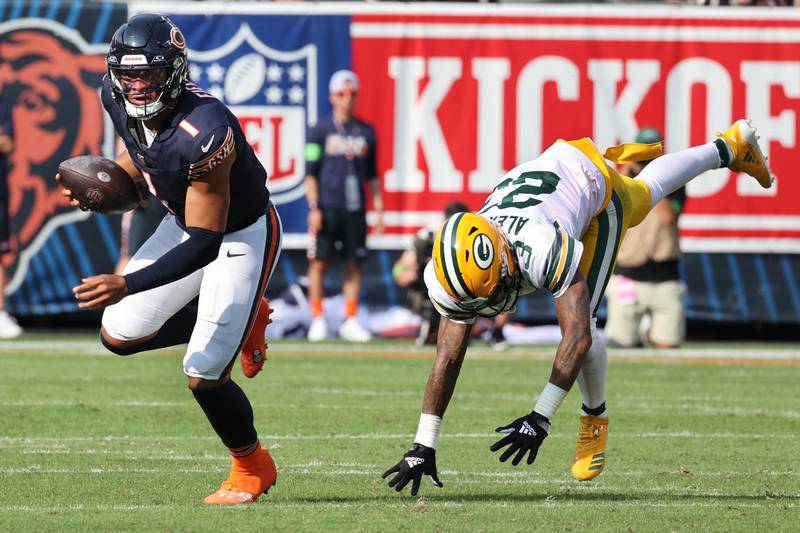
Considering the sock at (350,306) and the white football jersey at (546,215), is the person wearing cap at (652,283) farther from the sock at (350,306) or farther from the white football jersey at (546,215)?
the white football jersey at (546,215)

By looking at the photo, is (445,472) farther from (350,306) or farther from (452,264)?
(350,306)

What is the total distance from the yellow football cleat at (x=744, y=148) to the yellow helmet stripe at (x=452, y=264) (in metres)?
2.81

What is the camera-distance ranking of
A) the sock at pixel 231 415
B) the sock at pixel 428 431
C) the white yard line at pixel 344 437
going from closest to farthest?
the sock at pixel 428 431, the sock at pixel 231 415, the white yard line at pixel 344 437

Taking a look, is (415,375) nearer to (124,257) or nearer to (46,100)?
(124,257)

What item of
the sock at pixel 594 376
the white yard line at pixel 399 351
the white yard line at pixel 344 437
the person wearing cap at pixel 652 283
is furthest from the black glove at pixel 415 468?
the person wearing cap at pixel 652 283

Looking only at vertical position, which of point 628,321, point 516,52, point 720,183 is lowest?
point 628,321

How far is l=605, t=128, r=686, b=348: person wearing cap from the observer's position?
41.2 ft

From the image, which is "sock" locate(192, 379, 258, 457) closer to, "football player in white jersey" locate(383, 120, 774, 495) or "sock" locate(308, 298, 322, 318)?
"football player in white jersey" locate(383, 120, 774, 495)

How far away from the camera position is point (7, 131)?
41.8ft

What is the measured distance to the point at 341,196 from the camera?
1319 cm

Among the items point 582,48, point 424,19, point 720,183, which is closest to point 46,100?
point 424,19

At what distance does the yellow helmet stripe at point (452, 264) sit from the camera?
557 cm

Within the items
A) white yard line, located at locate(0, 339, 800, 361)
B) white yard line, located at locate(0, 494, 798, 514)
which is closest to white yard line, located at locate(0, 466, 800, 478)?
white yard line, located at locate(0, 494, 798, 514)

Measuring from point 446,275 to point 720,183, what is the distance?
8.71 metres
